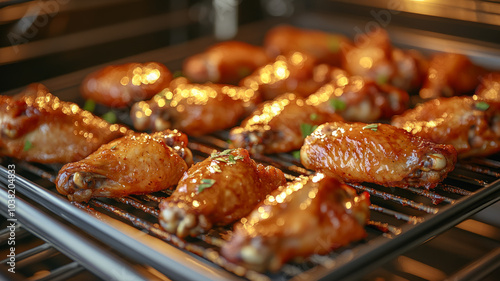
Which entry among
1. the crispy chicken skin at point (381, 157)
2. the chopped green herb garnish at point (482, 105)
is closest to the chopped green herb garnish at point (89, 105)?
the crispy chicken skin at point (381, 157)

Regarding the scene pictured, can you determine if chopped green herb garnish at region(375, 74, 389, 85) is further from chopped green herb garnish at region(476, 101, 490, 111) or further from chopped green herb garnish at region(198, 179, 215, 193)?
chopped green herb garnish at region(198, 179, 215, 193)

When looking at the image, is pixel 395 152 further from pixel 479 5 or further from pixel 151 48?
pixel 151 48

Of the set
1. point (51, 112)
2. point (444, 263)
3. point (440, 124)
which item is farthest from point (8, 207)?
point (440, 124)

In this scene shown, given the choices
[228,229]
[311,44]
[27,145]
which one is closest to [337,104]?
[311,44]

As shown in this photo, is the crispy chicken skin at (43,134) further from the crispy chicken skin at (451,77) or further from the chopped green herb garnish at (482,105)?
the crispy chicken skin at (451,77)

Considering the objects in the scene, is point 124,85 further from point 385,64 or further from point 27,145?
point 385,64

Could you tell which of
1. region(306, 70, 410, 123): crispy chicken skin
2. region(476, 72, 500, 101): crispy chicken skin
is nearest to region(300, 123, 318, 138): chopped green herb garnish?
region(306, 70, 410, 123): crispy chicken skin

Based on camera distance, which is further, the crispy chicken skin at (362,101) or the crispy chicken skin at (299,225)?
the crispy chicken skin at (362,101)
